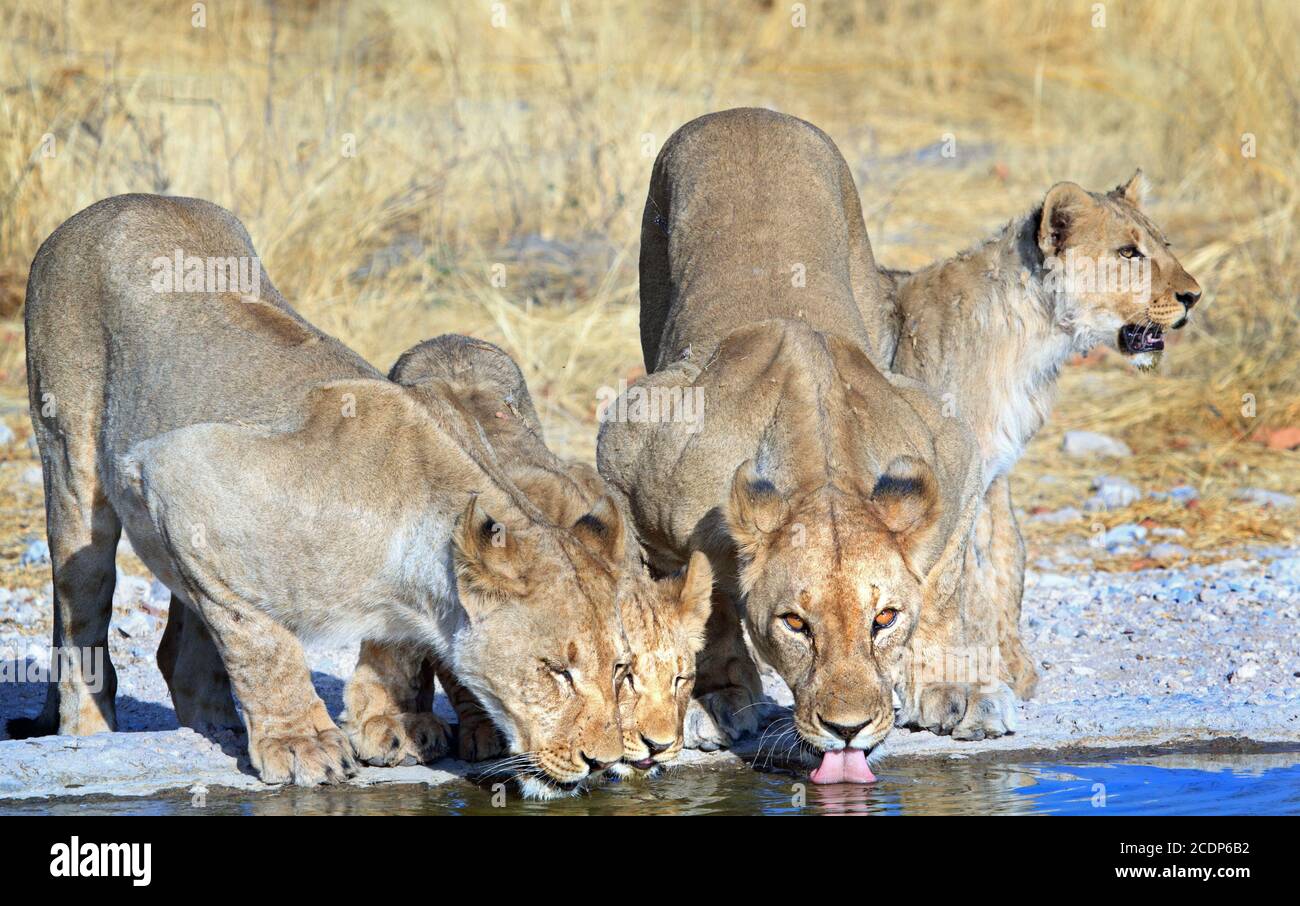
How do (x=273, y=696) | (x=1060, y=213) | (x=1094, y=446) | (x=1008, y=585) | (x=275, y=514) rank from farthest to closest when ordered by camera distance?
1. (x=1094, y=446)
2. (x=1060, y=213)
3. (x=1008, y=585)
4. (x=273, y=696)
5. (x=275, y=514)

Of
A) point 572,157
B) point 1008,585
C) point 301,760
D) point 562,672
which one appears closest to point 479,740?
point 301,760

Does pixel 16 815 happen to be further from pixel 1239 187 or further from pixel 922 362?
pixel 1239 187

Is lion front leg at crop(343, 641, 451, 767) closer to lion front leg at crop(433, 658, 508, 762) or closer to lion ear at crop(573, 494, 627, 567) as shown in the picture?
lion front leg at crop(433, 658, 508, 762)

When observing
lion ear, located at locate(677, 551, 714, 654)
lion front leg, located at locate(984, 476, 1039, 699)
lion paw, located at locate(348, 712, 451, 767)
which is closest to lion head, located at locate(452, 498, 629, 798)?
lion ear, located at locate(677, 551, 714, 654)

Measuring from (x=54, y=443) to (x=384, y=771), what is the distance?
5.71ft

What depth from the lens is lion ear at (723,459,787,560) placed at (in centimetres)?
568

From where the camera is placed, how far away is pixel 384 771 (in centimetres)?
593

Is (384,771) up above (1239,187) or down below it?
below

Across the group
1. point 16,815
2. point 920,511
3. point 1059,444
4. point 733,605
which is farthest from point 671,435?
point 1059,444

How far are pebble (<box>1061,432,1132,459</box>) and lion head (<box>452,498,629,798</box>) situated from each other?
612 centimetres

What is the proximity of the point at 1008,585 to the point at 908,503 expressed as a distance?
1915mm

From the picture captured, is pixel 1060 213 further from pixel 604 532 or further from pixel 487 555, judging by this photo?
pixel 487 555

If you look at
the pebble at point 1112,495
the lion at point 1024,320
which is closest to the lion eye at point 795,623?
the lion at point 1024,320

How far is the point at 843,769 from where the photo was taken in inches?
231
